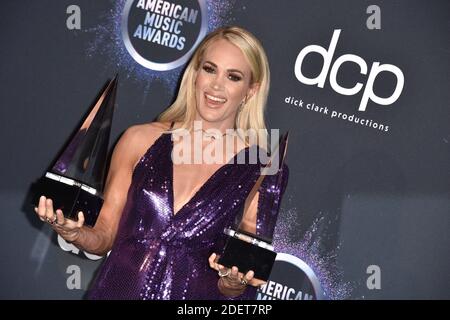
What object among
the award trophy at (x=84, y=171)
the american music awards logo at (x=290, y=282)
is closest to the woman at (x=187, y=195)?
the award trophy at (x=84, y=171)

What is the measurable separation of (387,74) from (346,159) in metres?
→ 0.47

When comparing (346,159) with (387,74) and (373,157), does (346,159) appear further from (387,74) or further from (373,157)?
(387,74)

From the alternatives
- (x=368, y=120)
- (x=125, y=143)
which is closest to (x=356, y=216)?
(x=368, y=120)

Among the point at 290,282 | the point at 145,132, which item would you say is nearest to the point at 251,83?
the point at 145,132

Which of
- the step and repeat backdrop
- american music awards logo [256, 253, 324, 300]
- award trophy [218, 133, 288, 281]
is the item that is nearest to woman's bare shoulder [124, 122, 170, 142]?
award trophy [218, 133, 288, 281]

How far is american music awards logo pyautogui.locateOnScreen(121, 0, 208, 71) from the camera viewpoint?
3.45 m

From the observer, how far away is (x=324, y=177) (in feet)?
11.4

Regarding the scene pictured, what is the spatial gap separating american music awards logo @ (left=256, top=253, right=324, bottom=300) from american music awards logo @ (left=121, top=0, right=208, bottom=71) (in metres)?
1.14

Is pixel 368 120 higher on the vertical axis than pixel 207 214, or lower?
higher

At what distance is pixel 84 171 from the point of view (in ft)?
7.45

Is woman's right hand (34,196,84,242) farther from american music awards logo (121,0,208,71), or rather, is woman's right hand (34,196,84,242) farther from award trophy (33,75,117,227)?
american music awards logo (121,0,208,71)

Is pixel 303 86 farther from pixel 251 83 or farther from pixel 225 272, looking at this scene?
pixel 225 272

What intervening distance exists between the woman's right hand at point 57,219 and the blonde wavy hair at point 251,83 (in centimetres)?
70

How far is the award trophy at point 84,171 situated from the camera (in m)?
2.16
